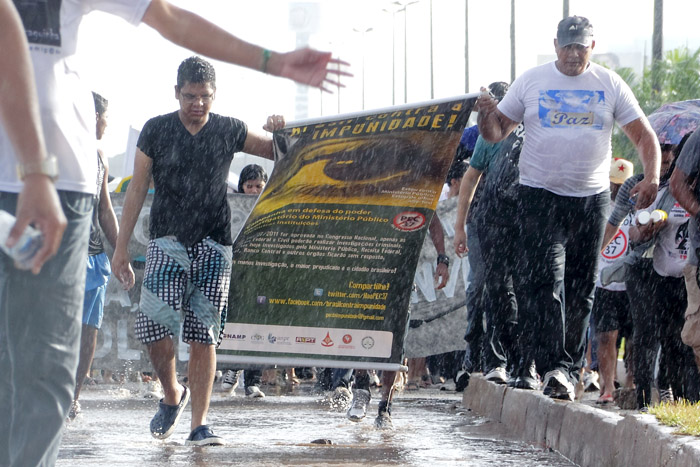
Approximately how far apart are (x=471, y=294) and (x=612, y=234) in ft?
6.57

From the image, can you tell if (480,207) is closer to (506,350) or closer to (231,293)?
(506,350)

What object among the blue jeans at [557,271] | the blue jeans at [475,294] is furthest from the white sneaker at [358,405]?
the blue jeans at [475,294]

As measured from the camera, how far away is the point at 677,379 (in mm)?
7566

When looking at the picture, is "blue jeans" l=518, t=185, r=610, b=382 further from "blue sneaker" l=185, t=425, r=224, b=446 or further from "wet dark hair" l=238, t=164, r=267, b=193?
"wet dark hair" l=238, t=164, r=267, b=193

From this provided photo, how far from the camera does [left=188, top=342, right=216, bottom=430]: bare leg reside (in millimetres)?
6562

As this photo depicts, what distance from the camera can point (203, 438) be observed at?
6520mm

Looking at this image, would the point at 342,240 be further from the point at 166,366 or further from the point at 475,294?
the point at 475,294

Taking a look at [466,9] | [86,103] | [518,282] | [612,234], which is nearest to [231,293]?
[518,282]

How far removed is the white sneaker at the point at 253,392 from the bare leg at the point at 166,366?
425cm

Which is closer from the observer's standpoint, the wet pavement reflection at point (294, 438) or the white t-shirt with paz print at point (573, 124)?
the wet pavement reflection at point (294, 438)

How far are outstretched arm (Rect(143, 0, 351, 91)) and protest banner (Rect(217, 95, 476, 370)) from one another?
4.04 meters

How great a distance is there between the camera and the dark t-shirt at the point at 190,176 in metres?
6.69

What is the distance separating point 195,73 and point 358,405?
8.70 ft

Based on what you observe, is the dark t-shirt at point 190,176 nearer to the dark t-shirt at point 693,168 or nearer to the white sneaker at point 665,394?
the dark t-shirt at point 693,168
